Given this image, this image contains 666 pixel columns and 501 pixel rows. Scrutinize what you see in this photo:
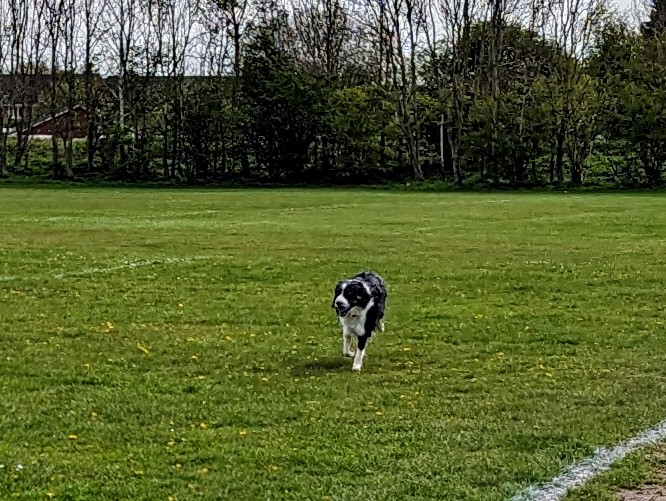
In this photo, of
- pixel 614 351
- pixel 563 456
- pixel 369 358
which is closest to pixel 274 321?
pixel 369 358

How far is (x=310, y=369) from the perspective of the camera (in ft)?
29.2

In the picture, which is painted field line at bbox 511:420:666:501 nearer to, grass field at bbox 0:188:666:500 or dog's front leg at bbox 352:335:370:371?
grass field at bbox 0:188:666:500

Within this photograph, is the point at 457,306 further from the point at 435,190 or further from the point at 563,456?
the point at 435,190

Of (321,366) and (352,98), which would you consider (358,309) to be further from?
(352,98)

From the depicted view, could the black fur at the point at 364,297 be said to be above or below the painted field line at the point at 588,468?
above

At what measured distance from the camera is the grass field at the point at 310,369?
593 cm

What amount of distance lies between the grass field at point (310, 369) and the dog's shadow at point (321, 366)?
3 centimetres

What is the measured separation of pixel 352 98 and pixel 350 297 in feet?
151

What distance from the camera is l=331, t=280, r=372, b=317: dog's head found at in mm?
8758

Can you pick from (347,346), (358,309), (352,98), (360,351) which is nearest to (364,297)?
(358,309)

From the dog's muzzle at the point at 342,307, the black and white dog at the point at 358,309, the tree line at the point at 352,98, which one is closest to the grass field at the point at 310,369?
the black and white dog at the point at 358,309

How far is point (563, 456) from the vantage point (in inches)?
245

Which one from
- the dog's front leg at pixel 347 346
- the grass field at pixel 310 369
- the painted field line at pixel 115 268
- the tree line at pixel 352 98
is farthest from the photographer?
the tree line at pixel 352 98

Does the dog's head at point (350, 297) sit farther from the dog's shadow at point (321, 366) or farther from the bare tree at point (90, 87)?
the bare tree at point (90, 87)
